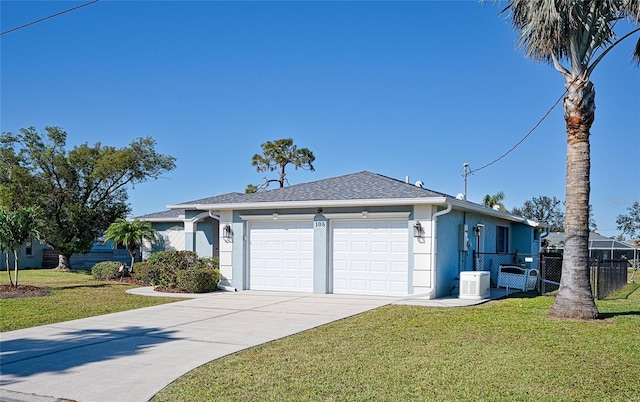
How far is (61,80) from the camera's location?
52.6ft

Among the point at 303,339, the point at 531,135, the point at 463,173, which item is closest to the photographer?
the point at 303,339

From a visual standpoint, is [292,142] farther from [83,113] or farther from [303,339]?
[303,339]

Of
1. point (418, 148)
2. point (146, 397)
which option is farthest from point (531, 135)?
point (146, 397)

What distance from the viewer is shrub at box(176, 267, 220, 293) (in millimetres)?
16047

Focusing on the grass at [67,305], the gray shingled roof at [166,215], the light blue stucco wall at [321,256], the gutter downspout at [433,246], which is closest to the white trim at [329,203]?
the gutter downspout at [433,246]

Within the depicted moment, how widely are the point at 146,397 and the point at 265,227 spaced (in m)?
11.0

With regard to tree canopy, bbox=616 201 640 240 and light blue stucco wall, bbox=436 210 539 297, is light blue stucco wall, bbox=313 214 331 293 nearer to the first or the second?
light blue stucco wall, bbox=436 210 539 297

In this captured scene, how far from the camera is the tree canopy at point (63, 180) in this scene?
25609 mm

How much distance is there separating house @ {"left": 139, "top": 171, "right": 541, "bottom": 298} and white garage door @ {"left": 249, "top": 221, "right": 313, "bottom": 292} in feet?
0.10

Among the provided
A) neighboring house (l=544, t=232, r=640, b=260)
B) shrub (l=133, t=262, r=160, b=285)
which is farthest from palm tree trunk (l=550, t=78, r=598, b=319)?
neighboring house (l=544, t=232, r=640, b=260)

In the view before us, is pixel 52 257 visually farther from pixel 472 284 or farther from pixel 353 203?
pixel 472 284

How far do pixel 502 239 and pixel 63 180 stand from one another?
20.7m

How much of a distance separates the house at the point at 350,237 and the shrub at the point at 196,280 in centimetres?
65

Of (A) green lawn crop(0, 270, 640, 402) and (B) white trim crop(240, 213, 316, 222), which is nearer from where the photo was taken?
(A) green lawn crop(0, 270, 640, 402)
